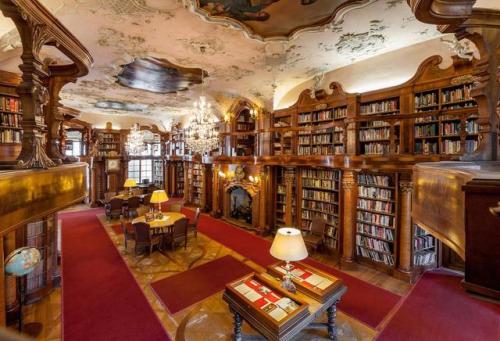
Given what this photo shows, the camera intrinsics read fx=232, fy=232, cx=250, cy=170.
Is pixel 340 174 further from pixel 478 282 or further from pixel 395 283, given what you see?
pixel 478 282

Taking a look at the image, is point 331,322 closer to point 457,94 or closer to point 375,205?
point 375,205

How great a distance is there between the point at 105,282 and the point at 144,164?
383 inches

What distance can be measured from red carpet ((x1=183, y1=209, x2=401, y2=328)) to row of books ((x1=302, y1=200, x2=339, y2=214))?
1.32 meters

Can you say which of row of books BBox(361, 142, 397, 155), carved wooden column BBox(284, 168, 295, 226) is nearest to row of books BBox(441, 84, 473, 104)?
row of books BBox(361, 142, 397, 155)

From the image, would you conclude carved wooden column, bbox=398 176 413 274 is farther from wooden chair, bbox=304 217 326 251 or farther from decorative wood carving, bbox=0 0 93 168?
decorative wood carving, bbox=0 0 93 168

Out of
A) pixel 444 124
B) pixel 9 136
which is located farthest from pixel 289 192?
pixel 9 136

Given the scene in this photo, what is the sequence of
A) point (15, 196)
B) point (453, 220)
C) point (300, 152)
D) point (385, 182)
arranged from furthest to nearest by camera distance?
point (300, 152) < point (385, 182) < point (15, 196) < point (453, 220)

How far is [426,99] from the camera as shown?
4520 millimetres

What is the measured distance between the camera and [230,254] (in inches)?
231

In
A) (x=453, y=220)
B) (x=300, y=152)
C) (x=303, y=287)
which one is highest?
(x=300, y=152)

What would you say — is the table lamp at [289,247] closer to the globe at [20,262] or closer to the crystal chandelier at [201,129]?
the globe at [20,262]

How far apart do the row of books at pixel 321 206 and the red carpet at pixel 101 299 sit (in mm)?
4447

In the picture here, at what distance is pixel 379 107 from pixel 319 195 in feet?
8.35

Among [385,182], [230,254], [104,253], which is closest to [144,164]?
[104,253]
